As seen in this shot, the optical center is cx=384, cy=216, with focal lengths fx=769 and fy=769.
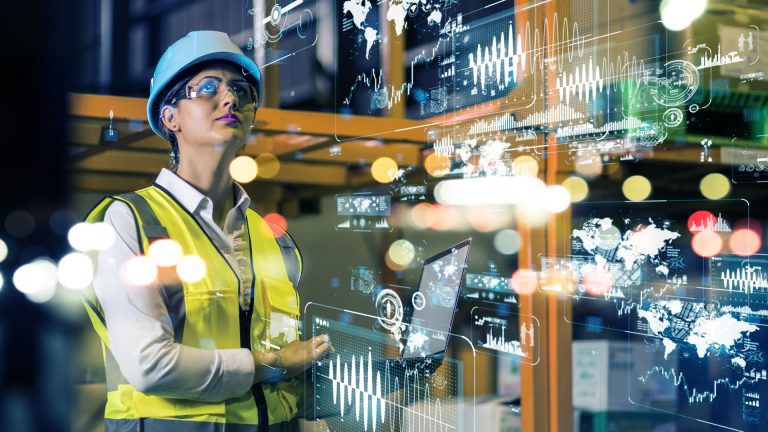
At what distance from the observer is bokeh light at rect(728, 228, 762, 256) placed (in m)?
1.29

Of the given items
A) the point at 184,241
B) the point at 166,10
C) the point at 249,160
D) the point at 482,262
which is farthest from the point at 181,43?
the point at 482,262

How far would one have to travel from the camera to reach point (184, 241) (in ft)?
8.64

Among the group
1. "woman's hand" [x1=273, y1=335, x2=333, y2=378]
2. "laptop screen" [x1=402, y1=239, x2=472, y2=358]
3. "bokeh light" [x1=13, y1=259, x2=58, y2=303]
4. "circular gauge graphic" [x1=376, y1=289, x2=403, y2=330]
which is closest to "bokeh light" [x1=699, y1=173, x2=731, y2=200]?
"laptop screen" [x1=402, y1=239, x2=472, y2=358]

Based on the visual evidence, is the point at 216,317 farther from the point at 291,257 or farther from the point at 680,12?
the point at 680,12

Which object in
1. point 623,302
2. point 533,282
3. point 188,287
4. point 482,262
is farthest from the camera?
point 188,287

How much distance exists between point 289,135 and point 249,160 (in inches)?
7.9

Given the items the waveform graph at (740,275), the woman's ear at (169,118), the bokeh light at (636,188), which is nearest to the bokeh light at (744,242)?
the waveform graph at (740,275)

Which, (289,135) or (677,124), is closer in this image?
(677,124)

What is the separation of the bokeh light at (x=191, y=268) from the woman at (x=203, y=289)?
0.01m

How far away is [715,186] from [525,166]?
474 millimetres

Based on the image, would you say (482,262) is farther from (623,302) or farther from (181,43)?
(181,43)

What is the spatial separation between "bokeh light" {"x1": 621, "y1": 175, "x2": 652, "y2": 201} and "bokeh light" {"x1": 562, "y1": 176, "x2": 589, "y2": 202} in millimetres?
100

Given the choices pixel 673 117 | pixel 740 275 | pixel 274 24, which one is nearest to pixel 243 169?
pixel 274 24

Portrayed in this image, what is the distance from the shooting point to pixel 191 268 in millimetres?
2594
